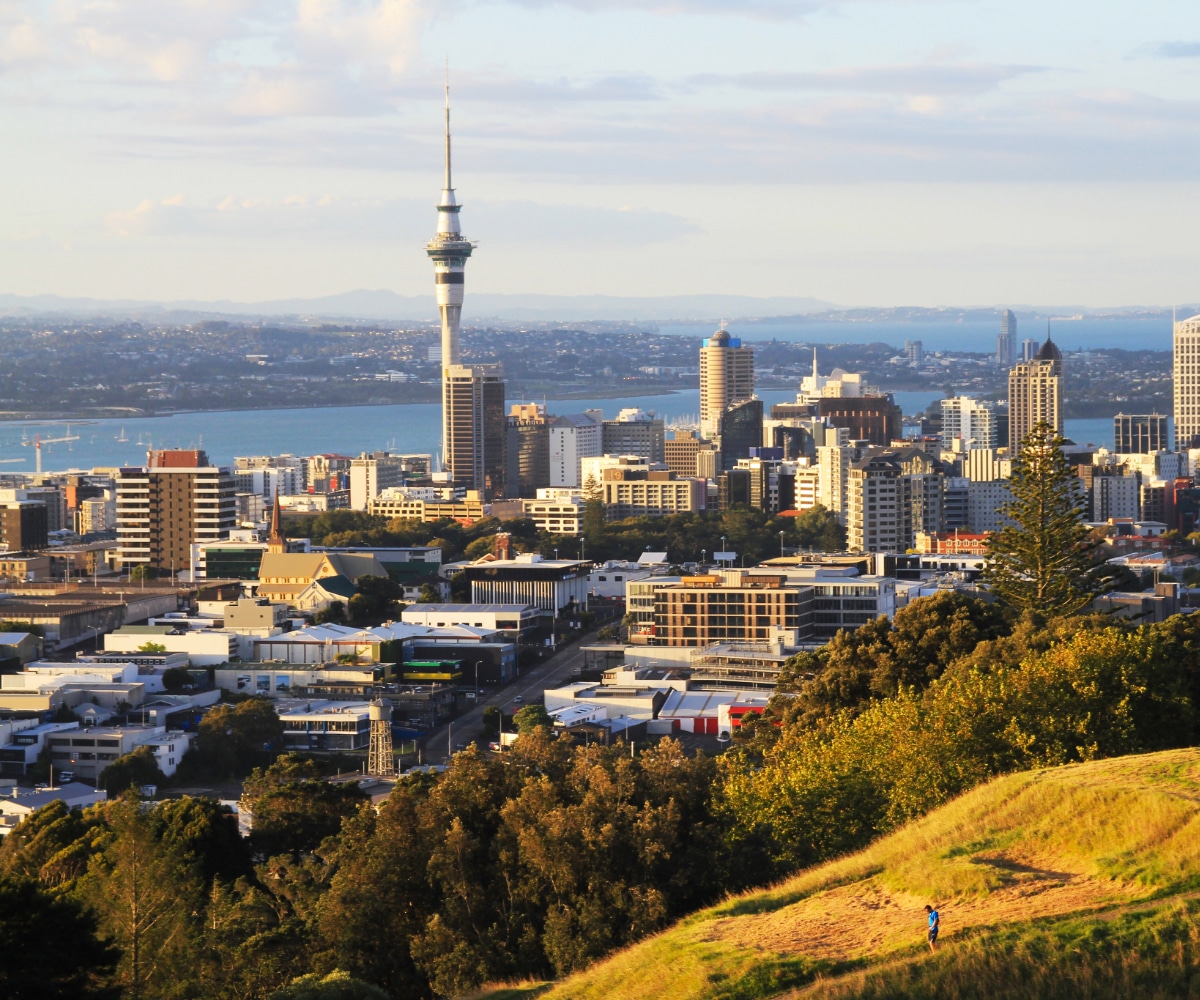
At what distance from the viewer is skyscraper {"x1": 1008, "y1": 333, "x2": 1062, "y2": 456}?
98.6m

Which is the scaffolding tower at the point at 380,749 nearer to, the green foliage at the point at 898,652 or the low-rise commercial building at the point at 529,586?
the green foliage at the point at 898,652

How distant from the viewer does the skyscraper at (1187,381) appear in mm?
112625

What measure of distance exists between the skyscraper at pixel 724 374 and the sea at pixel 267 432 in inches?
750

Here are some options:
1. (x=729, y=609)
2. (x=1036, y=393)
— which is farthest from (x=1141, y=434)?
(x=729, y=609)

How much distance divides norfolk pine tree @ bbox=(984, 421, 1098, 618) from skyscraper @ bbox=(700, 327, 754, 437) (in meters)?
97.6

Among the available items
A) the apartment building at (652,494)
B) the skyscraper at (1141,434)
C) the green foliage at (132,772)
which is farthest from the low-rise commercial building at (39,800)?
the skyscraper at (1141,434)

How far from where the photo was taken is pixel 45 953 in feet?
34.6

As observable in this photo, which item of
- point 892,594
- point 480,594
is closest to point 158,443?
point 480,594

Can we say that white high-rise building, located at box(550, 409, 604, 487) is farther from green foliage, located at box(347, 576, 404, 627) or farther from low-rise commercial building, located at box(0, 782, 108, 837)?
low-rise commercial building, located at box(0, 782, 108, 837)

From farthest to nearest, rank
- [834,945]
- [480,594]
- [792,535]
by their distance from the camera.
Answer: [792,535], [480,594], [834,945]

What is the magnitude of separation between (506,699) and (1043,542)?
592 inches

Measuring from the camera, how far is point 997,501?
70062mm

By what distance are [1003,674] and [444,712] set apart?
69.4ft

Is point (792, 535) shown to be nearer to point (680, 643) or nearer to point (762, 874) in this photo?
point (680, 643)
